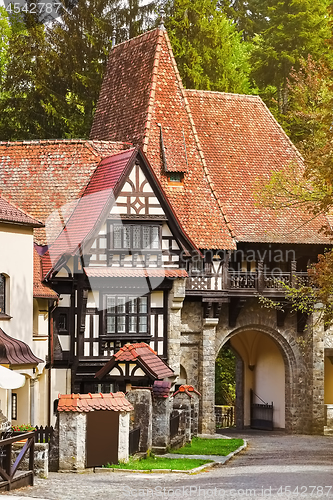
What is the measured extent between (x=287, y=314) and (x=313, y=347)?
5.07 feet

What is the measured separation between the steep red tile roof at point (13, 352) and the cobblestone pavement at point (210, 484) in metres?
4.89

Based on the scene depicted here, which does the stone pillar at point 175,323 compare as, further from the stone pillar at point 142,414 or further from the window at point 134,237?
the stone pillar at point 142,414

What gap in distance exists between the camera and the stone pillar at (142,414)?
23750 mm

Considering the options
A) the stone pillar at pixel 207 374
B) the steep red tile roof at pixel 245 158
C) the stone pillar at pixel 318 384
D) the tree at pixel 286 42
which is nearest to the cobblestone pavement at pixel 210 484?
the stone pillar at pixel 207 374

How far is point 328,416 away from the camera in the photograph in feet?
125

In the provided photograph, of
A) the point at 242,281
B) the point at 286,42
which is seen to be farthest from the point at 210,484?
the point at 286,42

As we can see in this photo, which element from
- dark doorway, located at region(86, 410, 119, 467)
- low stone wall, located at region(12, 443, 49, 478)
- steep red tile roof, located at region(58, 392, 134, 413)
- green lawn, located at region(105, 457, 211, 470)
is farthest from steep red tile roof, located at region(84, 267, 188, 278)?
low stone wall, located at region(12, 443, 49, 478)

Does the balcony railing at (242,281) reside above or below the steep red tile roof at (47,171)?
below

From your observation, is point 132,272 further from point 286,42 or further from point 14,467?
point 286,42

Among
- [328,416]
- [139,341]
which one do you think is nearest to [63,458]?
[139,341]

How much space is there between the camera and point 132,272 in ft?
105

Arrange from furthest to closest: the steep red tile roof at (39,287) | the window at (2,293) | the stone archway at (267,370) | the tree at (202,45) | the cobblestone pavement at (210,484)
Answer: the tree at (202,45) < the stone archway at (267,370) < the steep red tile roof at (39,287) < the window at (2,293) < the cobblestone pavement at (210,484)

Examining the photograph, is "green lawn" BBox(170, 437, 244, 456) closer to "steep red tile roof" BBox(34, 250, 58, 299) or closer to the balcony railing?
the balcony railing

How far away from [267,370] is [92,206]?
40.9 ft
